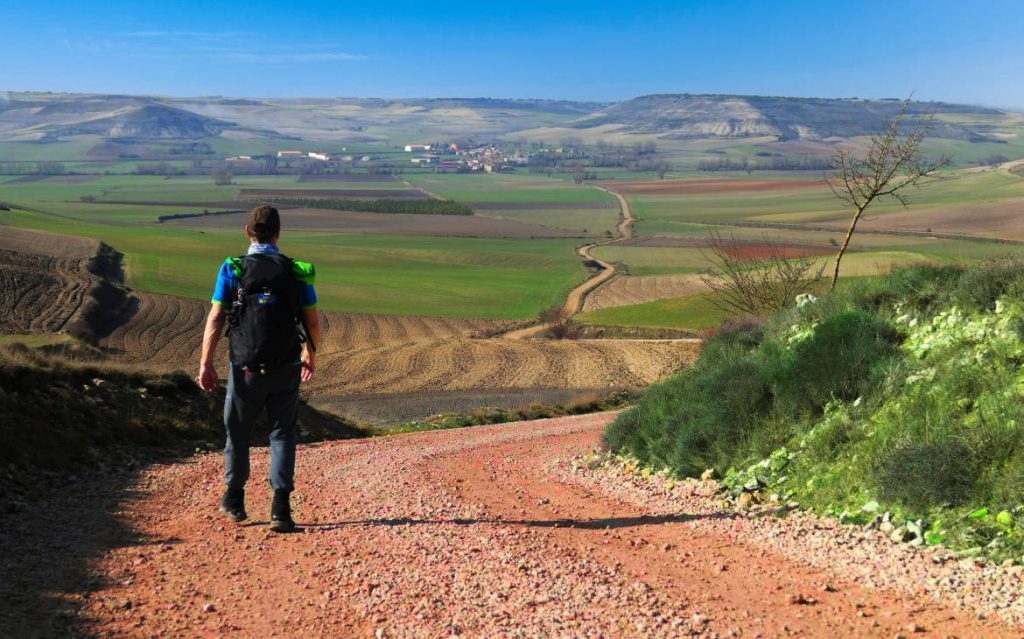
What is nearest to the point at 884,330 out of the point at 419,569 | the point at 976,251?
the point at 419,569

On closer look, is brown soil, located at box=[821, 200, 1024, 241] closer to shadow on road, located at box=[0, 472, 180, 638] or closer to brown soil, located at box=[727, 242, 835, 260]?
brown soil, located at box=[727, 242, 835, 260]

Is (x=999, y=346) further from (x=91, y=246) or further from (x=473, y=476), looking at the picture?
(x=91, y=246)

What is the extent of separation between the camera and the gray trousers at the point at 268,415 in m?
7.36

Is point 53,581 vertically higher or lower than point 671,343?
higher

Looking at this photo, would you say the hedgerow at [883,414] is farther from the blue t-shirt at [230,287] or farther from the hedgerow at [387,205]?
the hedgerow at [387,205]

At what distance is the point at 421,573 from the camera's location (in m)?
6.12

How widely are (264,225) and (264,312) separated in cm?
72

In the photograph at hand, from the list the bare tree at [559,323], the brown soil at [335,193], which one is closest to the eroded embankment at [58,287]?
→ the bare tree at [559,323]

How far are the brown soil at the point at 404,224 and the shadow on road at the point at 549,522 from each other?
4257 inches

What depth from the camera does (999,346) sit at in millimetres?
8602

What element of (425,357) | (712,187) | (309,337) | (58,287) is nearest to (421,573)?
(309,337)

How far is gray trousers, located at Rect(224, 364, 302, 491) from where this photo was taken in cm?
736

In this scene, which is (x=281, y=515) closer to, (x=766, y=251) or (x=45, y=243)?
(x=766, y=251)

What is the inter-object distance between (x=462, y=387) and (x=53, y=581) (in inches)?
1394
